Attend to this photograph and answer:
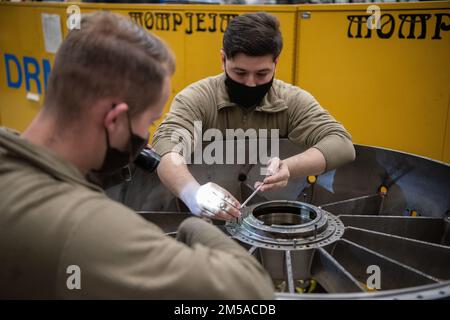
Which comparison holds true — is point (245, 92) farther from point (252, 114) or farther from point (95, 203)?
point (95, 203)

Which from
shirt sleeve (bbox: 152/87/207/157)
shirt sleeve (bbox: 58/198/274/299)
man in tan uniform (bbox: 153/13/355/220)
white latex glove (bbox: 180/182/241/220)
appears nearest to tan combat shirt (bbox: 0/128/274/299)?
shirt sleeve (bbox: 58/198/274/299)

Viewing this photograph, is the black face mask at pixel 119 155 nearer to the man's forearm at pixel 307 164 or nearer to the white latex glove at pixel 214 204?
the white latex glove at pixel 214 204

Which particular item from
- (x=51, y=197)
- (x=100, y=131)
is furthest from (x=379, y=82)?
(x=51, y=197)

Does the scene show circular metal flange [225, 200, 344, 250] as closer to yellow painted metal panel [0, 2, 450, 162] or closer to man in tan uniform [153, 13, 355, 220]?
man in tan uniform [153, 13, 355, 220]

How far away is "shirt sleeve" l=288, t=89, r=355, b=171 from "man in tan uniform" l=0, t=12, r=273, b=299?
1225 mm

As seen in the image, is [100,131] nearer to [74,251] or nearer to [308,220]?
[74,251]

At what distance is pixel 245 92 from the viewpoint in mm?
2379

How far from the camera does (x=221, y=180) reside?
97.3 inches

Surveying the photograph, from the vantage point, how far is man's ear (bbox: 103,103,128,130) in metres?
1.10

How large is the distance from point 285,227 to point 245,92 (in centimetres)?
85

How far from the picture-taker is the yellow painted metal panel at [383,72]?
118 inches

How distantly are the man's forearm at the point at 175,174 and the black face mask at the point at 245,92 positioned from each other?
0.55 meters

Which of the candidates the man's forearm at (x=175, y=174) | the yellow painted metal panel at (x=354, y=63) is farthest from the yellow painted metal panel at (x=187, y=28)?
the man's forearm at (x=175, y=174)

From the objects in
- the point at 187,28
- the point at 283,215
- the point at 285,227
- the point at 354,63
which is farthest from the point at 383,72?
the point at 285,227
